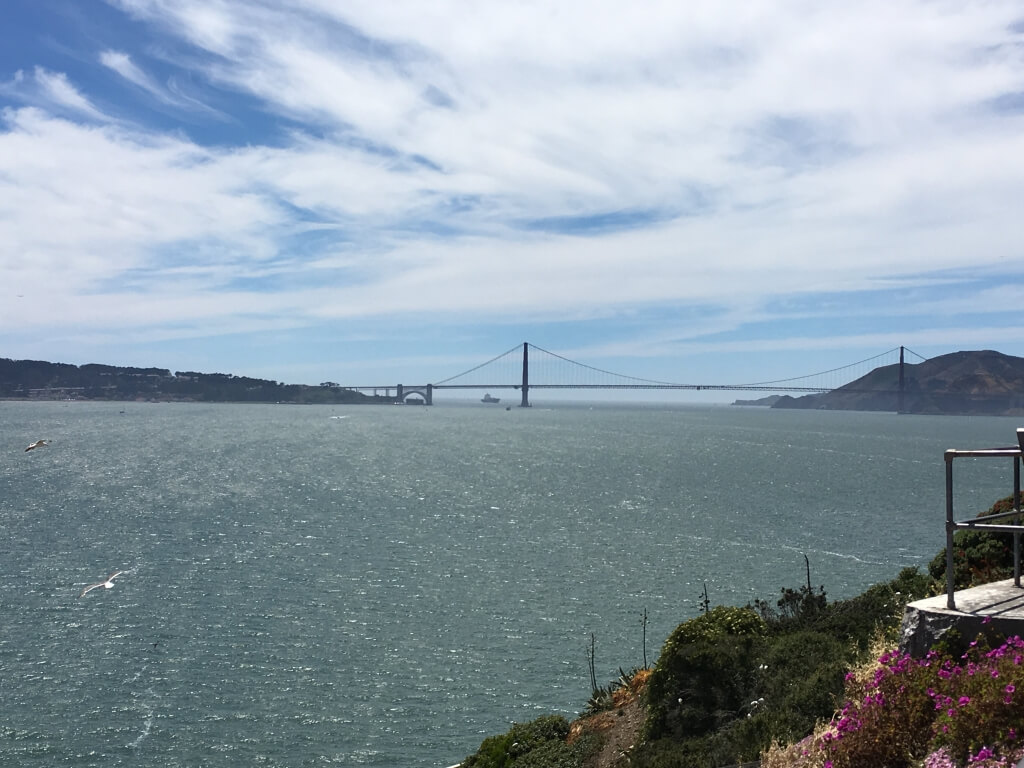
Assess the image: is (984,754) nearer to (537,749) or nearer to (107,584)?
(537,749)

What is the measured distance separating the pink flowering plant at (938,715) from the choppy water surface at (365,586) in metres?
16.1

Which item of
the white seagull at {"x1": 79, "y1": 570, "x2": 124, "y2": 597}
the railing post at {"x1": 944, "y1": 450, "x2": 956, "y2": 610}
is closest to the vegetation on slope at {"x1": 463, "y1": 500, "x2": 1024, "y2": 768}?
the railing post at {"x1": 944, "y1": 450, "x2": 956, "y2": 610}

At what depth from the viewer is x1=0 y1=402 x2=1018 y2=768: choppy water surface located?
23016mm

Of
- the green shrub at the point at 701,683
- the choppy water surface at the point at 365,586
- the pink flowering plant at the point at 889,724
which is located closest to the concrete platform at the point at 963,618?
the pink flowering plant at the point at 889,724

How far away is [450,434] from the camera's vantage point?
520 feet

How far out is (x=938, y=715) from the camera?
6699 millimetres

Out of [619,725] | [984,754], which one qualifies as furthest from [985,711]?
[619,725]

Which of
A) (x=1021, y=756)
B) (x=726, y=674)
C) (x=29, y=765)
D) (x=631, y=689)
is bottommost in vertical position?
(x=29, y=765)

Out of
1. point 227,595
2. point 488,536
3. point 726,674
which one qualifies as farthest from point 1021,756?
point 488,536

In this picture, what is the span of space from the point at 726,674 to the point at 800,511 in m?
49.2

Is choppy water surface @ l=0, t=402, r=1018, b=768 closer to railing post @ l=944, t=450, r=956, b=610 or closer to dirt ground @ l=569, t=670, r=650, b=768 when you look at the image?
dirt ground @ l=569, t=670, r=650, b=768

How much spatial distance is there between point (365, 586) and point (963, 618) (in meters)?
31.0

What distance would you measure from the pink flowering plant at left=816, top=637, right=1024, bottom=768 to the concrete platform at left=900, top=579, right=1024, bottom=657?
172 mm

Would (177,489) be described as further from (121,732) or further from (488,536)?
(121,732)
